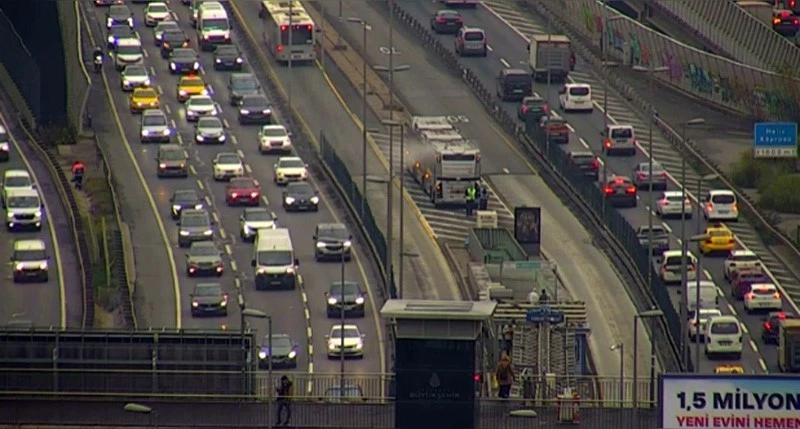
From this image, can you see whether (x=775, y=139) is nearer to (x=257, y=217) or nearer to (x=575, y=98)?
(x=575, y=98)

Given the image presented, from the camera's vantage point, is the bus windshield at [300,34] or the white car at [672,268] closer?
the white car at [672,268]

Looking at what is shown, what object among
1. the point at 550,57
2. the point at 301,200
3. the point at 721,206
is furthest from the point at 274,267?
the point at 550,57

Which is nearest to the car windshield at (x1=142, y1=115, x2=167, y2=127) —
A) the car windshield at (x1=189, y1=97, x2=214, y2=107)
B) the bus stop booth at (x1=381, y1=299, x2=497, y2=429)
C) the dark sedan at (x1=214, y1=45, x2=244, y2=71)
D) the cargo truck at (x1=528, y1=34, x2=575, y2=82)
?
the car windshield at (x1=189, y1=97, x2=214, y2=107)

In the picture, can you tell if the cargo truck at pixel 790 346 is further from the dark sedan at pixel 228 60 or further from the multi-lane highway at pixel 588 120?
the dark sedan at pixel 228 60

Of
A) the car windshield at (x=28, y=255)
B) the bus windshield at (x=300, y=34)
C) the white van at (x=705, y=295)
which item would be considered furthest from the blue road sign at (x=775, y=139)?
the car windshield at (x=28, y=255)

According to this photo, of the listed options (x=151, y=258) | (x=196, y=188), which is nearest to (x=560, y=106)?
(x=196, y=188)

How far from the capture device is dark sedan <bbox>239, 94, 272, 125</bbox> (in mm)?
155125

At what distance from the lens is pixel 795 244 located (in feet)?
456

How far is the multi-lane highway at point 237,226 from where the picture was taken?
402 ft

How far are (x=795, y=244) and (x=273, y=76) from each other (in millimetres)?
32649

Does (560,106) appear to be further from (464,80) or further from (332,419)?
(332,419)

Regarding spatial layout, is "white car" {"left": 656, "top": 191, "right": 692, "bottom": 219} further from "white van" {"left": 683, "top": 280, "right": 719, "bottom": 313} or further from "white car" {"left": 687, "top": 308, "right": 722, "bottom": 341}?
"white car" {"left": 687, "top": 308, "right": 722, "bottom": 341}

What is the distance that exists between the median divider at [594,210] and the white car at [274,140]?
10.1 m

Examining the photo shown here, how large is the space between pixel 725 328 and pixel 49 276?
83.2 feet
